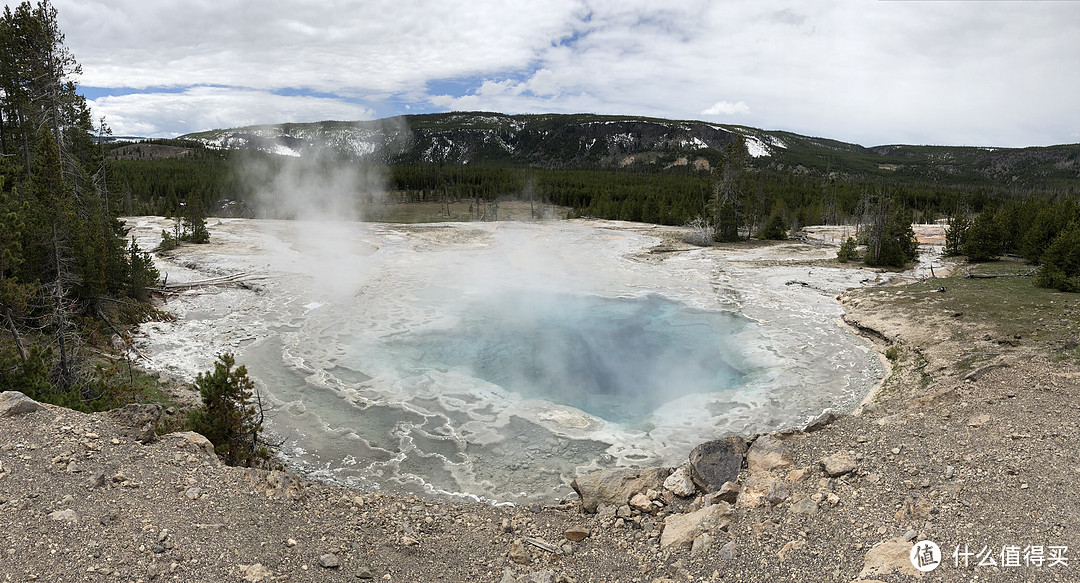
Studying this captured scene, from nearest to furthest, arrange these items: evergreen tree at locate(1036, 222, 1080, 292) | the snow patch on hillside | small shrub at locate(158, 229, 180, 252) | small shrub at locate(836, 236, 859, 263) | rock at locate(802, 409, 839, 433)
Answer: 1. rock at locate(802, 409, 839, 433)
2. evergreen tree at locate(1036, 222, 1080, 292)
3. small shrub at locate(158, 229, 180, 252)
4. small shrub at locate(836, 236, 859, 263)
5. the snow patch on hillside

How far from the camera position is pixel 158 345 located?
12.9 m

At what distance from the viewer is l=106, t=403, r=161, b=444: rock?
20.0 feet

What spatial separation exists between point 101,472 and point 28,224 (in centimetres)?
993

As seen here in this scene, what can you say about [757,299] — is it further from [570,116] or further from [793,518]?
[570,116]

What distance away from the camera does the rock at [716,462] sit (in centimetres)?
641

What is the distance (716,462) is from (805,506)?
4.13ft

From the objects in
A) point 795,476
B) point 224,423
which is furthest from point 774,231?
point 224,423

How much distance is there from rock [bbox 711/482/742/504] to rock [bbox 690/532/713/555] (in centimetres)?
75

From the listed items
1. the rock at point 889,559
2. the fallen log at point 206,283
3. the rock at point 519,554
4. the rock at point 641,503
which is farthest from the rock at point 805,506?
the fallen log at point 206,283

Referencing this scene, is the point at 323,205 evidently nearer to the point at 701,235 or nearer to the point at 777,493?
the point at 701,235

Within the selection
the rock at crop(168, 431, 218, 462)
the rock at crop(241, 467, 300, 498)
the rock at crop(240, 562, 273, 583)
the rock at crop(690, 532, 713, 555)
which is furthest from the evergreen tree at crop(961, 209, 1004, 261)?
the rock at crop(240, 562, 273, 583)

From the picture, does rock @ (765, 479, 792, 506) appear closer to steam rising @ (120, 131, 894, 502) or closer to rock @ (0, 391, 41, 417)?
steam rising @ (120, 131, 894, 502)

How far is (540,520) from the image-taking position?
609cm

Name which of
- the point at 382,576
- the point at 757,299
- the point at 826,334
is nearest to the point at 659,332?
the point at 826,334
